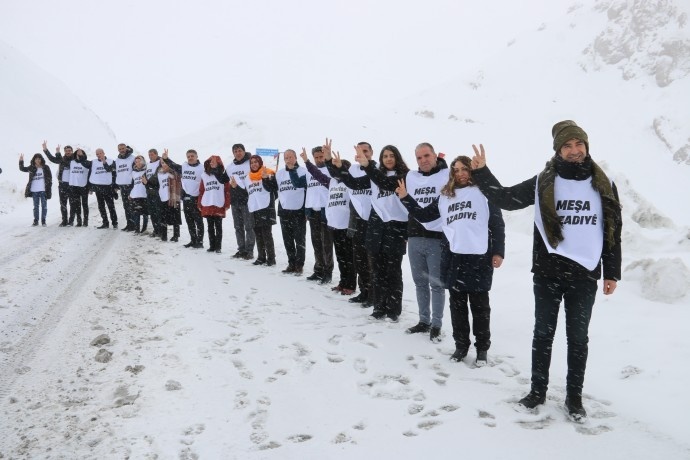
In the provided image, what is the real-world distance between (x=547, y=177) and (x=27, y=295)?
6320mm

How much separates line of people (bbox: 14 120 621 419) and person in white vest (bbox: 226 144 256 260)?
24mm

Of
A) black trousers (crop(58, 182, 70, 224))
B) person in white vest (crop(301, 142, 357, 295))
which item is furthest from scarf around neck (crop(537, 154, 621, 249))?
black trousers (crop(58, 182, 70, 224))

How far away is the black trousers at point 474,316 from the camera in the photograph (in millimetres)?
4691

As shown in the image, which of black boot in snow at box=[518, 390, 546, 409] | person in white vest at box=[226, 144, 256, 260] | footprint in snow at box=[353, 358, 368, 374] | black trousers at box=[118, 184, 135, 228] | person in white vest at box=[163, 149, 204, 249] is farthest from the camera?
black trousers at box=[118, 184, 135, 228]

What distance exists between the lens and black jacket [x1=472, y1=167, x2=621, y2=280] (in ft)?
11.9

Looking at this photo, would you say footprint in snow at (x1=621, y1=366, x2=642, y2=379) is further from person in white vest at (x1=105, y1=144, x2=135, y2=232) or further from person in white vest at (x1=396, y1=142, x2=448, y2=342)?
person in white vest at (x1=105, y1=144, x2=135, y2=232)

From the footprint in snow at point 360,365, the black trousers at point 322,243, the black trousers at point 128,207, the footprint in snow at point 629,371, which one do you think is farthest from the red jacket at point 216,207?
the footprint in snow at point 629,371

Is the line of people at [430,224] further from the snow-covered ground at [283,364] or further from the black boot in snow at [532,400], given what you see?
the snow-covered ground at [283,364]

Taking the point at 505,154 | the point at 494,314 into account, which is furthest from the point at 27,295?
the point at 505,154

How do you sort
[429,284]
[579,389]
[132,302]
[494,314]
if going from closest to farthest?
[579,389]
[429,284]
[132,302]
[494,314]

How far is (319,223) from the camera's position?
8305mm

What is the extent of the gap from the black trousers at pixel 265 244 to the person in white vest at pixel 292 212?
55cm

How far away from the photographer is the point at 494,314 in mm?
6672

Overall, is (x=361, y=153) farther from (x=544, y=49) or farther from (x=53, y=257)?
(x=544, y=49)
